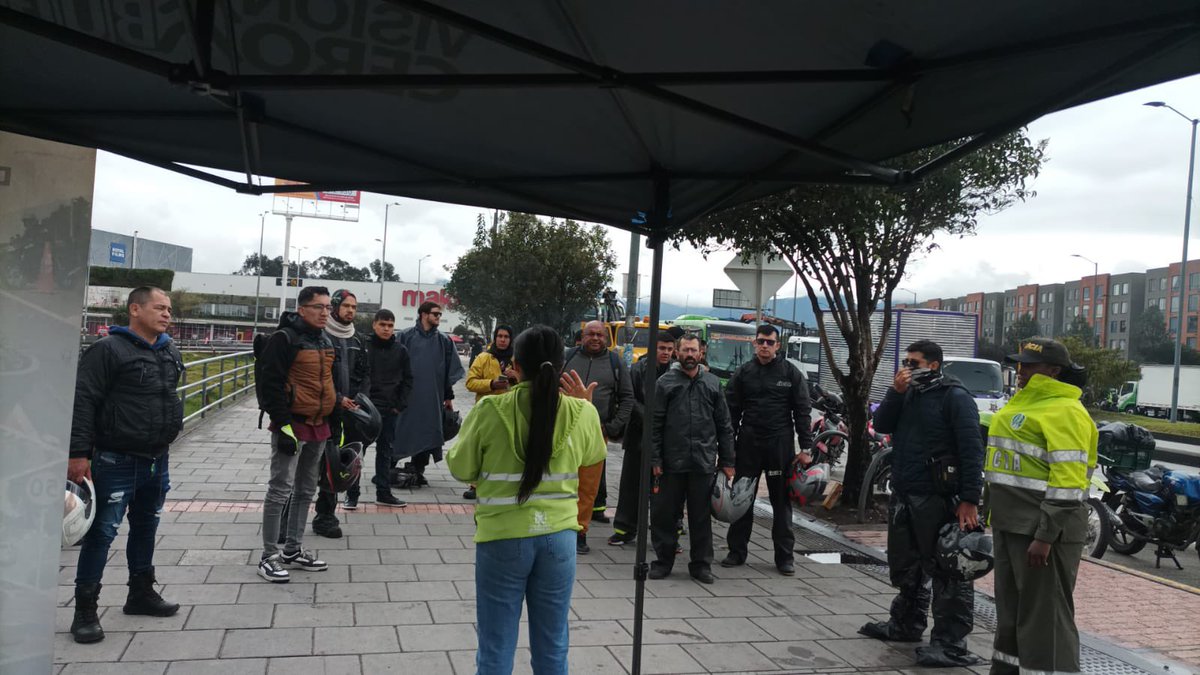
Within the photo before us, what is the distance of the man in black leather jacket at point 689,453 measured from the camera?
6.30 m

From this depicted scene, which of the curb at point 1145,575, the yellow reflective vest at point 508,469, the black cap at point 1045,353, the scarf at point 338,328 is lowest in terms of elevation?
the curb at point 1145,575

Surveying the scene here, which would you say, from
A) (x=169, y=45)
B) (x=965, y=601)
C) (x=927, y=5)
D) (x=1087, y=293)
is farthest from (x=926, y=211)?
(x=1087, y=293)

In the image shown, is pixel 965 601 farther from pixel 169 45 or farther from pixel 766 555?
pixel 169 45

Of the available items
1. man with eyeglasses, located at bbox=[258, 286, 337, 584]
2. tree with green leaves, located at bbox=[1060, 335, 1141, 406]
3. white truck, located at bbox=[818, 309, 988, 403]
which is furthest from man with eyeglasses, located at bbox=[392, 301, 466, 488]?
tree with green leaves, located at bbox=[1060, 335, 1141, 406]

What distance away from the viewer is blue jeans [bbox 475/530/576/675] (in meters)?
3.07

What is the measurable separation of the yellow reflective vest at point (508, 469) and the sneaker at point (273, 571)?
9.30 feet

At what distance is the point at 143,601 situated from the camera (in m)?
4.62

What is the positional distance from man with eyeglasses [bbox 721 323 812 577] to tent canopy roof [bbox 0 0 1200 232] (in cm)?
307

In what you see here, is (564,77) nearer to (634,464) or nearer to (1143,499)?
(634,464)

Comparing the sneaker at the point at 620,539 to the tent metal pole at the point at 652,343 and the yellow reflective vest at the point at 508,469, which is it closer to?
the tent metal pole at the point at 652,343

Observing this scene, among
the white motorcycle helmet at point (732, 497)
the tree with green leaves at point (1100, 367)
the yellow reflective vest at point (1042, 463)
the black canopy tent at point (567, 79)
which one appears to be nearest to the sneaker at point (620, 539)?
the white motorcycle helmet at point (732, 497)

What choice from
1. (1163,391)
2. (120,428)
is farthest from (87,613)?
(1163,391)

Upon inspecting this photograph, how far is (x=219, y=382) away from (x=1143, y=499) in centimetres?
1455

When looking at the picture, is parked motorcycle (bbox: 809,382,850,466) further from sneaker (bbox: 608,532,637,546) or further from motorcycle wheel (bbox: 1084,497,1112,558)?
sneaker (bbox: 608,532,637,546)
